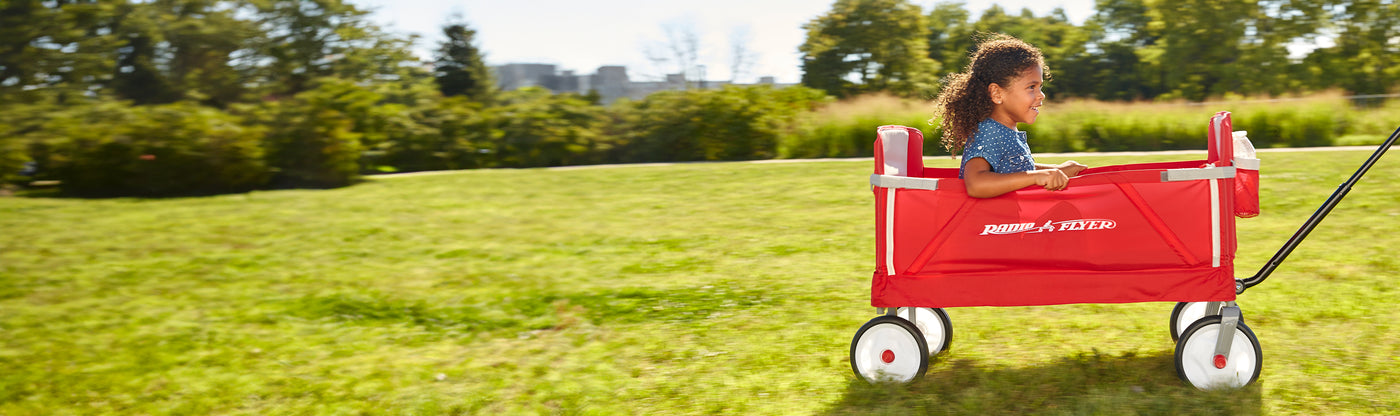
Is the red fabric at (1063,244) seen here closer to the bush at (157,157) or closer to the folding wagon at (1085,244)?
the folding wagon at (1085,244)

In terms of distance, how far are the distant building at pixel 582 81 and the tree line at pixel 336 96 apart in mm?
3634

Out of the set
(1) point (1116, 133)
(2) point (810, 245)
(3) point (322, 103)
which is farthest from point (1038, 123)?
(3) point (322, 103)

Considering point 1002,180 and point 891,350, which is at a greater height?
point 1002,180

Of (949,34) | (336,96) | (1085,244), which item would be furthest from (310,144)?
(949,34)

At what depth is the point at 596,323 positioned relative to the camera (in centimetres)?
554

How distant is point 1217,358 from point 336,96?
15.1 m

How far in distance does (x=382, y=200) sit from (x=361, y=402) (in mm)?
8708

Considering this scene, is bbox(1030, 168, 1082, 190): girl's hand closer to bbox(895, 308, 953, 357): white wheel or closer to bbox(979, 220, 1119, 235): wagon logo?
bbox(979, 220, 1119, 235): wagon logo

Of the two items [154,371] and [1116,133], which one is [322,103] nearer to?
[154,371]

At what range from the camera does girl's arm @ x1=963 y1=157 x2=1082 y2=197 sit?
339 centimetres

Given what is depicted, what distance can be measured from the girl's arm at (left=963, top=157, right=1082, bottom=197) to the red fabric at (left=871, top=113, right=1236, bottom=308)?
2.3 inches

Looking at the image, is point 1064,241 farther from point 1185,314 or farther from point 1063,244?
point 1185,314

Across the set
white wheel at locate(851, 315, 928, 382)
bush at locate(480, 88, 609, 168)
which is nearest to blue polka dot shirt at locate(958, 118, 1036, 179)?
white wheel at locate(851, 315, 928, 382)

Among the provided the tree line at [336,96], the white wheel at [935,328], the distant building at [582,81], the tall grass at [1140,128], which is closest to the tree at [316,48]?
the tree line at [336,96]
